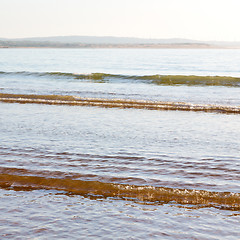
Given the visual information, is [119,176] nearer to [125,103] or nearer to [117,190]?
[117,190]

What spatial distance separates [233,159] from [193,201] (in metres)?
3.14

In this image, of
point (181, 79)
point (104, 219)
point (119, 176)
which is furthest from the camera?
point (181, 79)

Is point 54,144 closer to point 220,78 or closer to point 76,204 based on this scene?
point 76,204

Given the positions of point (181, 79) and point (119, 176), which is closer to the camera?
point (119, 176)

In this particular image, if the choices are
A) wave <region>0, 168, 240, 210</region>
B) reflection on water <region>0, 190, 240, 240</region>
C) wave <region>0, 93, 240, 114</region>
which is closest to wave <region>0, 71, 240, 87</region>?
wave <region>0, 93, 240, 114</region>

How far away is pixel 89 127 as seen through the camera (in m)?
14.6

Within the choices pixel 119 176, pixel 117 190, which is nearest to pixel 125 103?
pixel 119 176

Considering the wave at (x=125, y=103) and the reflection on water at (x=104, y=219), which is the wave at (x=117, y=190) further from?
the wave at (x=125, y=103)

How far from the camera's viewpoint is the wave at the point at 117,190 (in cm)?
735

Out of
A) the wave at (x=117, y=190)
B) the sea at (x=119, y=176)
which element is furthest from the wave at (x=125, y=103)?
the wave at (x=117, y=190)

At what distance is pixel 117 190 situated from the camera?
25.7ft

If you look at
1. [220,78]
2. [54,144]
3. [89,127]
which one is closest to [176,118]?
[89,127]

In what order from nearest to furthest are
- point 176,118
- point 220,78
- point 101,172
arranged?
point 101,172, point 176,118, point 220,78

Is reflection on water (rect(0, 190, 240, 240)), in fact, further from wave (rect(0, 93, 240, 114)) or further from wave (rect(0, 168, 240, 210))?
wave (rect(0, 93, 240, 114))
